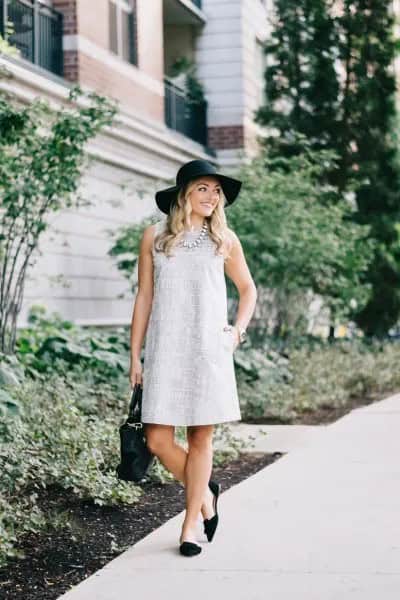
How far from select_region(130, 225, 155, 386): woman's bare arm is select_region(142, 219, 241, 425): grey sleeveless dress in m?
0.06

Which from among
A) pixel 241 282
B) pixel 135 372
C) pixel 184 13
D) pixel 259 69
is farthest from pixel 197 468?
pixel 259 69

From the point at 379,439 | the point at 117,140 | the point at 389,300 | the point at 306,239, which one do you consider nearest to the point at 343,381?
the point at 306,239

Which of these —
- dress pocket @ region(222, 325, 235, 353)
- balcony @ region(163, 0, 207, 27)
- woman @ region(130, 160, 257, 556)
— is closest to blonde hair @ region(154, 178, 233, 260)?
woman @ region(130, 160, 257, 556)

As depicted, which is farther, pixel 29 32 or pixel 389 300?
pixel 389 300

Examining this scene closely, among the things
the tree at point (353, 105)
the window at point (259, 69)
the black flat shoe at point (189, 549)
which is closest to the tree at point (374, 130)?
the tree at point (353, 105)

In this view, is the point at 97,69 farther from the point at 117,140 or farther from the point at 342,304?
the point at 342,304

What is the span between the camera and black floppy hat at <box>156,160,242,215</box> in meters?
5.52

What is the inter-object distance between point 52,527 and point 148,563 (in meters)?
1.02

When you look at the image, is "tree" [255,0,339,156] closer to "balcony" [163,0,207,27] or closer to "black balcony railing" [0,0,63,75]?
→ "balcony" [163,0,207,27]

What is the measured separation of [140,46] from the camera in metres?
18.8

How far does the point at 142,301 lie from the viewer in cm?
563

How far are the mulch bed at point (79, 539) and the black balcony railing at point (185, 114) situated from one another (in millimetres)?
14144

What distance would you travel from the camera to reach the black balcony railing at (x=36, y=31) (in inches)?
602

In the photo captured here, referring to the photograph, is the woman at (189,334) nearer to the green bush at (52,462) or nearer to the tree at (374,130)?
the green bush at (52,462)
